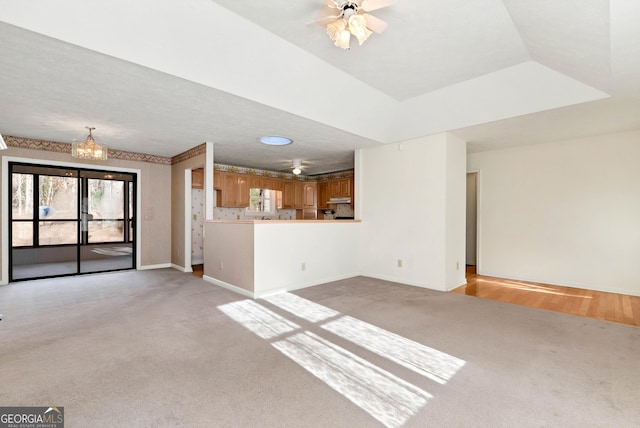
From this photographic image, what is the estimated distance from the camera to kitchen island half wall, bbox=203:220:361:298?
Result: 4211 millimetres

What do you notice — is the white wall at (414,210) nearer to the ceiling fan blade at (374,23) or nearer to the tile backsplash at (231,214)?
the ceiling fan blade at (374,23)

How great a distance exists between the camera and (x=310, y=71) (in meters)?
3.39

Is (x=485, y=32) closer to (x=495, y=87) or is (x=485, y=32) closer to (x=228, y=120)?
(x=495, y=87)

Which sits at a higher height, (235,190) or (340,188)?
(340,188)

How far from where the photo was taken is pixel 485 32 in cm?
284

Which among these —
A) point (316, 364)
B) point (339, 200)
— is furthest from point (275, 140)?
point (316, 364)

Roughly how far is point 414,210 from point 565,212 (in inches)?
95.1

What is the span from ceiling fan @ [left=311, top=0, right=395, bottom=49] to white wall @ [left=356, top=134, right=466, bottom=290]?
2.52m

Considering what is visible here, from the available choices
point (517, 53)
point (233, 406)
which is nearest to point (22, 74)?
point (233, 406)

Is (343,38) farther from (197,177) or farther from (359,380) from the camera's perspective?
(197,177)

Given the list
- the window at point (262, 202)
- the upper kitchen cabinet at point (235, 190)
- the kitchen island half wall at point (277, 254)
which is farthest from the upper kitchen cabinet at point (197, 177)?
the kitchen island half wall at point (277, 254)

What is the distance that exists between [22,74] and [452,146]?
5.16m

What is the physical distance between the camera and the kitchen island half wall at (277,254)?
13.8 feet

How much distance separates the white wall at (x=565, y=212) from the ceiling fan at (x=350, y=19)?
4.18 metres
